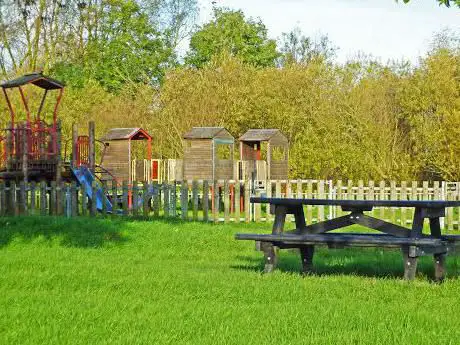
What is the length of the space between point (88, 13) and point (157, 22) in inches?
392

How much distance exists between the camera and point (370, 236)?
11750mm

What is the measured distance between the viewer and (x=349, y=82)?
4825cm

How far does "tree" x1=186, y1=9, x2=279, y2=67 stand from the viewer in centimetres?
7344

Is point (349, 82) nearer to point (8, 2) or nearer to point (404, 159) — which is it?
point (404, 159)

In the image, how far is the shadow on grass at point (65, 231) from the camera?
56.4 feet

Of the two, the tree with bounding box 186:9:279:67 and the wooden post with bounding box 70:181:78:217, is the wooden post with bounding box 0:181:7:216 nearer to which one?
the wooden post with bounding box 70:181:78:217

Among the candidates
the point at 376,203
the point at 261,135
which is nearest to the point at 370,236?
the point at 376,203

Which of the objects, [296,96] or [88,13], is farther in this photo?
[88,13]

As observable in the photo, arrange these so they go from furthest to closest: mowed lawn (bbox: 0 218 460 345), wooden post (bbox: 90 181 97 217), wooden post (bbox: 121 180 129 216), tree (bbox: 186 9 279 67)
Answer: tree (bbox: 186 9 279 67)
wooden post (bbox: 90 181 97 217)
wooden post (bbox: 121 180 129 216)
mowed lawn (bbox: 0 218 460 345)

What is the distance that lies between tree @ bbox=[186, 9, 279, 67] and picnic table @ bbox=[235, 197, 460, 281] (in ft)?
201

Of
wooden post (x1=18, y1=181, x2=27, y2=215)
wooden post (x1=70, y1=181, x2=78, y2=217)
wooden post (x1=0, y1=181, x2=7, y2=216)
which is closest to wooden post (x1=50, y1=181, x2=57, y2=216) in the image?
wooden post (x1=70, y1=181, x2=78, y2=217)

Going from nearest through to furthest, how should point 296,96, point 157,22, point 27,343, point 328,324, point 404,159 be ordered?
point 27,343 < point 328,324 < point 404,159 < point 296,96 < point 157,22

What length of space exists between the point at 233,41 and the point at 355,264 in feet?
207

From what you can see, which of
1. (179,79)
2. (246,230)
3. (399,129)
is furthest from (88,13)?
(246,230)
